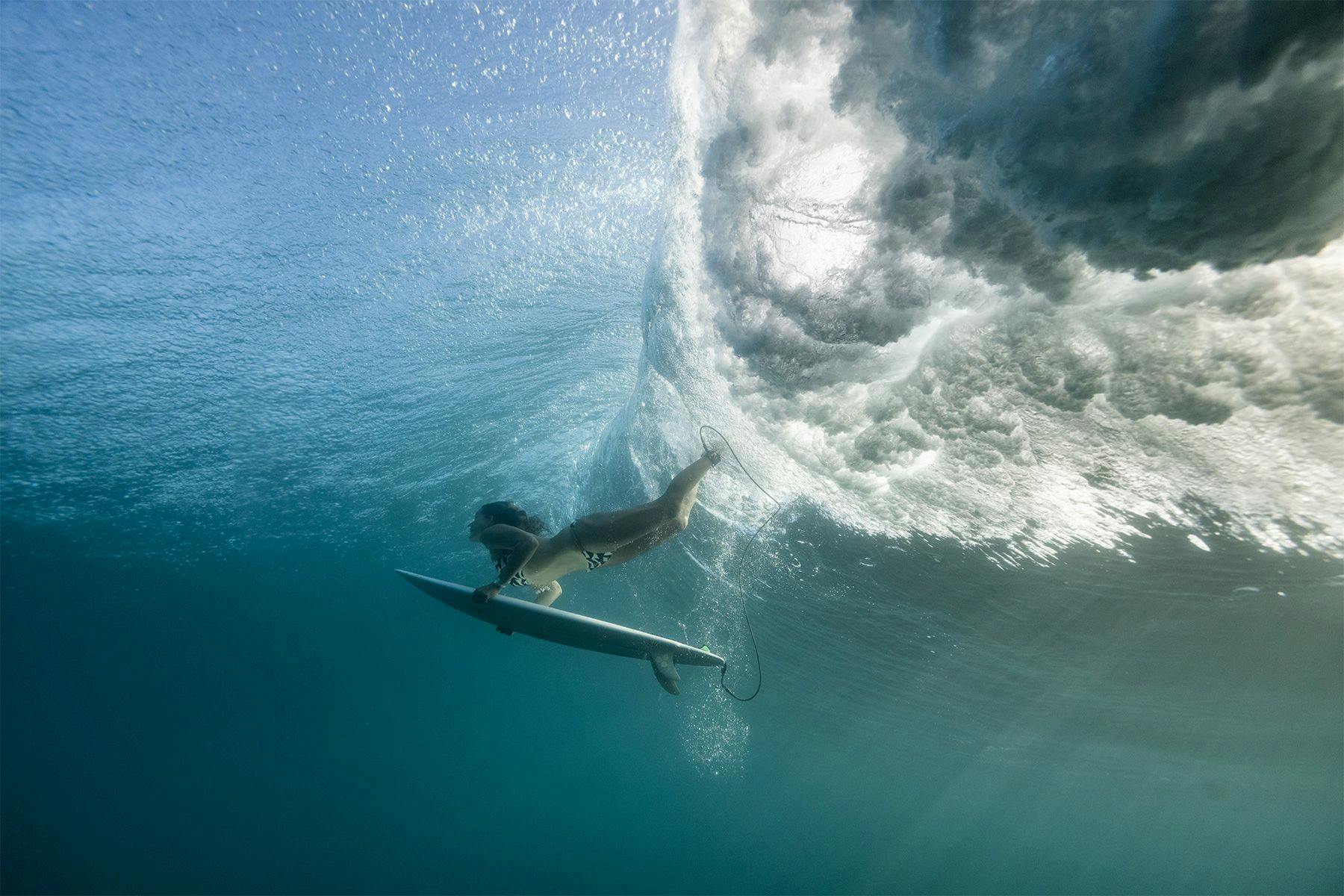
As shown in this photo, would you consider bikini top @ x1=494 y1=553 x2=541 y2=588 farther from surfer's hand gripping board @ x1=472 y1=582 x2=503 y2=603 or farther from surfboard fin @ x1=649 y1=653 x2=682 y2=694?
surfboard fin @ x1=649 y1=653 x2=682 y2=694

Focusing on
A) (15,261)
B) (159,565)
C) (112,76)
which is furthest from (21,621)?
(112,76)

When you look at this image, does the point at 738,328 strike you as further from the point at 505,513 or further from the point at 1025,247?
the point at 505,513

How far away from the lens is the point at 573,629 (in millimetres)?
6727

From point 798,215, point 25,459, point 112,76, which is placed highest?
point 112,76

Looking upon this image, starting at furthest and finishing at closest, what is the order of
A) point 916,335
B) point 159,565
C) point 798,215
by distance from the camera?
point 159,565 < point 916,335 < point 798,215

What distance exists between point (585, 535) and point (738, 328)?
115 inches

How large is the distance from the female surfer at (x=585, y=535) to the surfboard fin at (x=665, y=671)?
128cm

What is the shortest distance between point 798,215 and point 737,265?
0.93m

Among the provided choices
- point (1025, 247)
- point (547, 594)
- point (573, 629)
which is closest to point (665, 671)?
point (573, 629)

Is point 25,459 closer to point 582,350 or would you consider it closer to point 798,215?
point 582,350

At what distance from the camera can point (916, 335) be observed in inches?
209

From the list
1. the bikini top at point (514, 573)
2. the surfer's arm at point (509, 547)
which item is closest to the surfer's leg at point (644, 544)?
the bikini top at point (514, 573)

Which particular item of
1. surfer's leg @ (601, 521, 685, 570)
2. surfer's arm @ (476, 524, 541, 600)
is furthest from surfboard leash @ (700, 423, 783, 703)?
surfer's arm @ (476, 524, 541, 600)

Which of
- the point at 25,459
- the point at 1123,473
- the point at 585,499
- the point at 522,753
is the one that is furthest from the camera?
the point at 522,753
